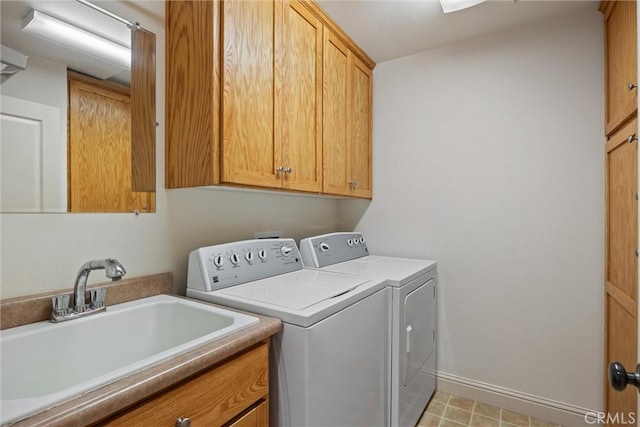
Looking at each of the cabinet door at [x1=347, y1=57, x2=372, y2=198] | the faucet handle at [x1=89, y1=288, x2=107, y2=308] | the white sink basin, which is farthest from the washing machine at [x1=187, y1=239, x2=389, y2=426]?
the cabinet door at [x1=347, y1=57, x2=372, y2=198]

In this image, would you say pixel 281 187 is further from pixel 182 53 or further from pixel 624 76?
pixel 624 76

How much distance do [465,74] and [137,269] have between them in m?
2.22

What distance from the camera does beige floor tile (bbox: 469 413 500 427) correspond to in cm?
185

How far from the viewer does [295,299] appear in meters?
1.23

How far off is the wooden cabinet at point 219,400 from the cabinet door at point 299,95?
2.81 feet

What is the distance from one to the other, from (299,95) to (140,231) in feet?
3.30

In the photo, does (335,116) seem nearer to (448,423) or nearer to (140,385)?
(140,385)

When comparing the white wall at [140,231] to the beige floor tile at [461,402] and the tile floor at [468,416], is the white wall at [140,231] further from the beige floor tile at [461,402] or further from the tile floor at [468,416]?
the beige floor tile at [461,402]

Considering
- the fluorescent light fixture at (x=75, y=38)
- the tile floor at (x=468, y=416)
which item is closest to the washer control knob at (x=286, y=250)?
the fluorescent light fixture at (x=75, y=38)

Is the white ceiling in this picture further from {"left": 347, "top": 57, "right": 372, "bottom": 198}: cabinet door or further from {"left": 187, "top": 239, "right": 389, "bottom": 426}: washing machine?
{"left": 187, "top": 239, "right": 389, "bottom": 426}: washing machine

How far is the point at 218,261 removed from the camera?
1423mm

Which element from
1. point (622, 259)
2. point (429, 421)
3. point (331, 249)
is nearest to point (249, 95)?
point (331, 249)

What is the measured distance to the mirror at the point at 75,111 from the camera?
1.02 m

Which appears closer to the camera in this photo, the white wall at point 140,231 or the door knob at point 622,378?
the door knob at point 622,378
